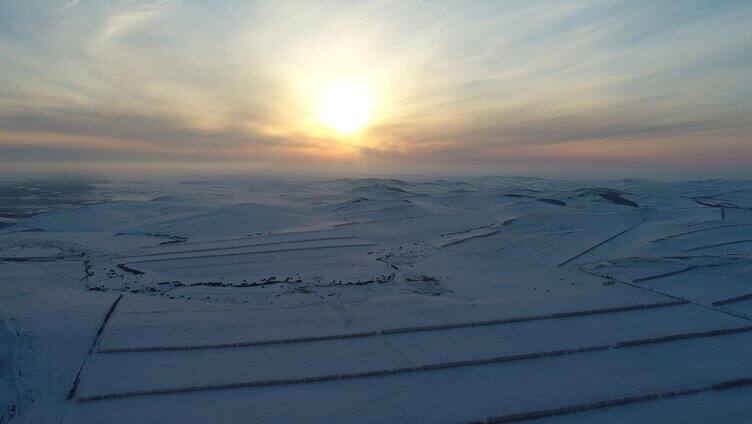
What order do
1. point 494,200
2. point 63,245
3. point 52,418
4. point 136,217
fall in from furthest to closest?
point 494,200
point 136,217
point 63,245
point 52,418

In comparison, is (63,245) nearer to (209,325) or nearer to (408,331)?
(209,325)

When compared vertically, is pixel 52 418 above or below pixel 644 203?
below

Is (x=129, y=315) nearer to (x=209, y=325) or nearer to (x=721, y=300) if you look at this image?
(x=209, y=325)

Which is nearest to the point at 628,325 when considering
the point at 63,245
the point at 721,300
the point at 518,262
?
the point at 721,300

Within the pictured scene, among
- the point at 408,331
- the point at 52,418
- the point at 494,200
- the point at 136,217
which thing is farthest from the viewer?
the point at 494,200

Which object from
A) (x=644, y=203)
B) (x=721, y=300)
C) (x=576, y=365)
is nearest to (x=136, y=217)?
(x=576, y=365)

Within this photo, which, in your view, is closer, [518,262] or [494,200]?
[518,262]
